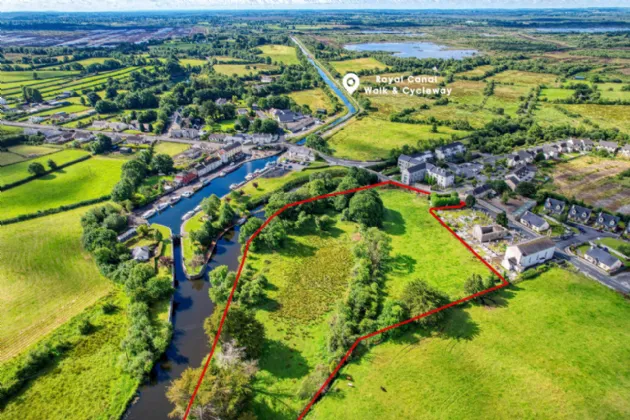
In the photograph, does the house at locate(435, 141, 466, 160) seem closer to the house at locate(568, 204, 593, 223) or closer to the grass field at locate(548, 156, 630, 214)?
the grass field at locate(548, 156, 630, 214)

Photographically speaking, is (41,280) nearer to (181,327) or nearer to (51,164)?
(181,327)

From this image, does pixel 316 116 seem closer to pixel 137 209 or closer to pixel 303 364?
pixel 137 209

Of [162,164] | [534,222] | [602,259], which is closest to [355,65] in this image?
[162,164]

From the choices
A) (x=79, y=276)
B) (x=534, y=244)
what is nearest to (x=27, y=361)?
(x=79, y=276)

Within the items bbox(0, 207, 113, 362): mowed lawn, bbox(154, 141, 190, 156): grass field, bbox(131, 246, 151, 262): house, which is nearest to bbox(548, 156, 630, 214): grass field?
bbox(131, 246, 151, 262): house

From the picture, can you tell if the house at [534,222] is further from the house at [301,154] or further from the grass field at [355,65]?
the grass field at [355,65]

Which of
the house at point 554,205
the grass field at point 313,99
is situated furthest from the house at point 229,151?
the house at point 554,205
